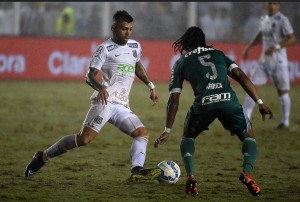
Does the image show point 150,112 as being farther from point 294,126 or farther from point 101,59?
point 101,59

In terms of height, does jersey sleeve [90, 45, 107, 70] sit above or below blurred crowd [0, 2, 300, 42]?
below

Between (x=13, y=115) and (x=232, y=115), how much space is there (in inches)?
388

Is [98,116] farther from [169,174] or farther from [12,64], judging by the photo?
[12,64]

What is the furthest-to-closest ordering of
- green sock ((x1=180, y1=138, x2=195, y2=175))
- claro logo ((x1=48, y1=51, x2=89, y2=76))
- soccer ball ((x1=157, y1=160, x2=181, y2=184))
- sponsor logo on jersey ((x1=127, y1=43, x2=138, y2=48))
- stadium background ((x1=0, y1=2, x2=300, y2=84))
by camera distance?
claro logo ((x1=48, y1=51, x2=89, y2=76)) → stadium background ((x1=0, y1=2, x2=300, y2=84)) → sponsor logo on jersey ((x1=127, y1=43, x2=138, y2=48)) → soccer ball ((x1=157, y1=160, x2=181, y2=184)) → green sock ((x1=180, y1=138, x2=195, y2=175))

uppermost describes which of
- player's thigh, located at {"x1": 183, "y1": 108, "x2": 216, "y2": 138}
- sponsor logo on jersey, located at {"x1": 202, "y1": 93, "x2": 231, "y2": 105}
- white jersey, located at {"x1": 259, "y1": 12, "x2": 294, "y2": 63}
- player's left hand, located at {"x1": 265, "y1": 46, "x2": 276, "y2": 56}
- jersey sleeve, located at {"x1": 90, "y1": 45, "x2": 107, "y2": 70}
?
white jersey, located at {"x1": 259, "y1": 12, "x2": 294, "y2": 63}

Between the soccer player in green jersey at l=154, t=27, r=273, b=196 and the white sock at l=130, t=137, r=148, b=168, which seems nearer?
the soccer player in green jersey at l=154, t=27, r=273, b=196

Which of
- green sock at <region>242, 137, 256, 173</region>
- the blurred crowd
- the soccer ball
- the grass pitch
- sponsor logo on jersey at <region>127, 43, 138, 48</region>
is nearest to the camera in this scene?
green sock at <region>242, 137, 256, 173</region>

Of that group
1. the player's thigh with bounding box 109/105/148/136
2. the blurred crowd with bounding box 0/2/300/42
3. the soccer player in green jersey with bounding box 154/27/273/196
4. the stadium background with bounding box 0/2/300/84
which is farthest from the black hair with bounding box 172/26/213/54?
the blurred crowd with bounding box 0/2/300/42

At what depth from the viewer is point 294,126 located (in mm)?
16984

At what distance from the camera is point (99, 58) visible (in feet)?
32.2

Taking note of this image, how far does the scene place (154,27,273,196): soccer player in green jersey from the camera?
29.2ft

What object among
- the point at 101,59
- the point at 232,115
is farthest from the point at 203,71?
the point at 101,59

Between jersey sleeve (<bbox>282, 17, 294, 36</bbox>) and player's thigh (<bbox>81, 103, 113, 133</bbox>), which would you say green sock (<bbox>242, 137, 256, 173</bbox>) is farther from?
jersey sleeve (<bbox>282, 17, 294, 36</bbox>)

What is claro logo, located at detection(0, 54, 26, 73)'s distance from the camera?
25.6 meters
